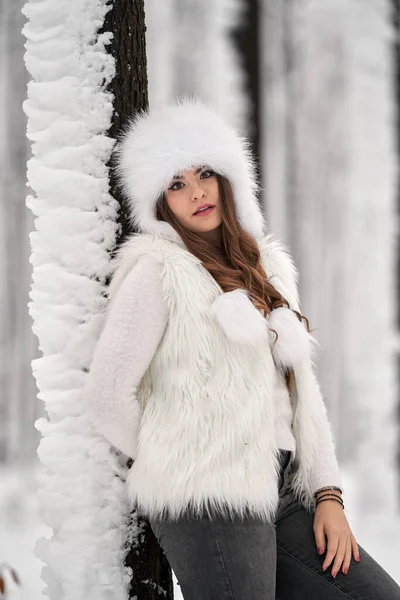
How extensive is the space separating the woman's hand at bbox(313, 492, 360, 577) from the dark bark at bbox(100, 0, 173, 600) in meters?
0.47

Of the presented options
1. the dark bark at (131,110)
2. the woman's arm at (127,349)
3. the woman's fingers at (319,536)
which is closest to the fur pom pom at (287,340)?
the woman's arm at (127,349)

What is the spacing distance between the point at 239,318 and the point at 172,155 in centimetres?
43

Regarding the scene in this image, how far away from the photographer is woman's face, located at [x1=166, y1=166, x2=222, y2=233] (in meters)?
1.63

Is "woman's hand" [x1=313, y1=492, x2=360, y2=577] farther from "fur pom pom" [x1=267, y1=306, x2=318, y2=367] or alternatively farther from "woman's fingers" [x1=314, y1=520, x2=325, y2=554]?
"fur pom pom" [x1=267, y1=306, x2=318, y2=367]

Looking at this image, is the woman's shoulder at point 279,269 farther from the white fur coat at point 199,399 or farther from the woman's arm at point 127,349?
the woman's arm at point 127,349

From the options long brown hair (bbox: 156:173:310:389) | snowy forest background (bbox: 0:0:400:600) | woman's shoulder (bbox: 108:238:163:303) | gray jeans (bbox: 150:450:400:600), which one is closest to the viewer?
gray jeans (bbox: 150:450:400:600)

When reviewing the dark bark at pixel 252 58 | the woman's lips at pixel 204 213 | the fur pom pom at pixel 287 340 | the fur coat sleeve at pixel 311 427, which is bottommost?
the fur coat sleeve at pixel 311 427

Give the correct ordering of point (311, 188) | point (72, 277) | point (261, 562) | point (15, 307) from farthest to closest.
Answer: point (311, 188) < point (15, 307) < point (72, 277) < point (261, 562)

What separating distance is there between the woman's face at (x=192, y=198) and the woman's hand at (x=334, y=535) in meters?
0.72

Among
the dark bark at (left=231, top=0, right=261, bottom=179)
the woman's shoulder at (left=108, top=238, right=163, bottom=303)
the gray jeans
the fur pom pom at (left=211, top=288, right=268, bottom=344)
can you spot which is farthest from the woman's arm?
the dark bark at (left=231, top=0, right=261, bottom=179)

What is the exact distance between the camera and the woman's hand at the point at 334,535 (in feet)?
4.97

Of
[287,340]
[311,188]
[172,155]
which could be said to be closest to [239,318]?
[287,340]

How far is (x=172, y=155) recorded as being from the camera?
1.60 metres

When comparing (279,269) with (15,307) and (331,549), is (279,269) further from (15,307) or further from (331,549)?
(15,307)
